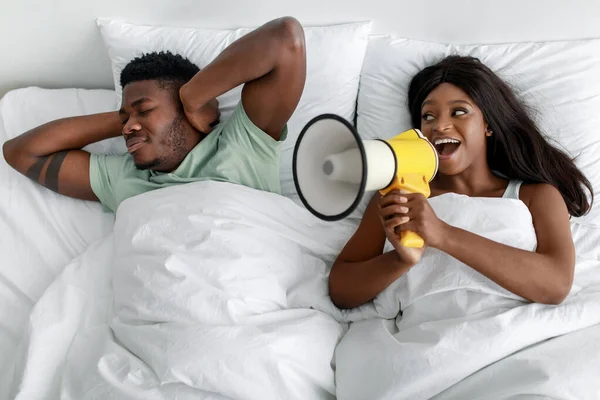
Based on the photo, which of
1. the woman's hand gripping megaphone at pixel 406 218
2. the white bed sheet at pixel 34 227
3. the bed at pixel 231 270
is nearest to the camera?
the woman's hand gripping megaphone at pixel 406 218

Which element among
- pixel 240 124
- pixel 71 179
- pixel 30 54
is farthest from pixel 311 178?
pixel 30 54

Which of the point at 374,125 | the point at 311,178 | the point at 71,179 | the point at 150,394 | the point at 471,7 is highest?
the point at 471,7

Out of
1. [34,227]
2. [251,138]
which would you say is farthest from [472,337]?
[34,227]

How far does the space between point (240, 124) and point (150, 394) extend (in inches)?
28.9

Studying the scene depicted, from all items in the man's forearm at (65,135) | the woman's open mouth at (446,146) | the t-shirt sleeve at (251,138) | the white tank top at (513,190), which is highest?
the woman's open mouth at (446,146)

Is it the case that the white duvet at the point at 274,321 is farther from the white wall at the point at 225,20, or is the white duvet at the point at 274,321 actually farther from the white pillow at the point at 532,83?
the white wall at the point at 225,20

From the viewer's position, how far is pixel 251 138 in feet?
4.91

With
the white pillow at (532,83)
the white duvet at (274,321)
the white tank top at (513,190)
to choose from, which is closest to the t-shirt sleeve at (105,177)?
the white duvet at (274,321)

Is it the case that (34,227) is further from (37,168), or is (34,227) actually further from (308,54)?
(308,54)

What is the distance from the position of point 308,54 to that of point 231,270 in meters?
0.77

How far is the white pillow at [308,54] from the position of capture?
1.68 m

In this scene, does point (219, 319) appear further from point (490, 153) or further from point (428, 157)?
point (490, 153)

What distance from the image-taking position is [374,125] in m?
1.72

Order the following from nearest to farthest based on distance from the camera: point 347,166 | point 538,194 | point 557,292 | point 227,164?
point 347,166
point 557,292
point 538,194
point 227,164
